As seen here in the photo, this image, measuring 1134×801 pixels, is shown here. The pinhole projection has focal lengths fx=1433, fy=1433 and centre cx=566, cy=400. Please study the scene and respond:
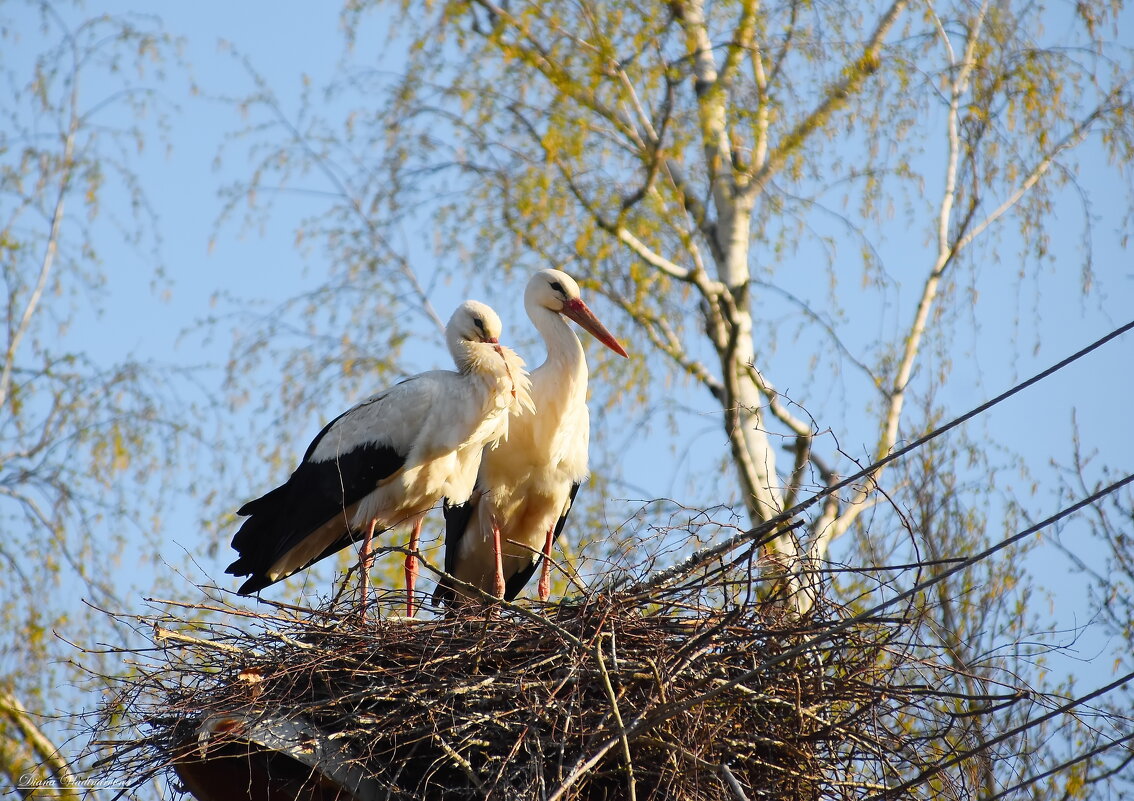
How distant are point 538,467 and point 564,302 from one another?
2.59ft

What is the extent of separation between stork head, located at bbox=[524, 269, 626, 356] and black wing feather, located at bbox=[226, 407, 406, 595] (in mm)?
1149

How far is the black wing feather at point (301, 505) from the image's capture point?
5699 millimetres

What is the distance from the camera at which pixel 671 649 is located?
4023 millimetres

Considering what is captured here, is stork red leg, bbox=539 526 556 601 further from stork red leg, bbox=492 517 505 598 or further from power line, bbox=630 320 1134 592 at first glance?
power line, bbox=630 320 1134 592

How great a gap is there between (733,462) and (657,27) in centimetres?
262

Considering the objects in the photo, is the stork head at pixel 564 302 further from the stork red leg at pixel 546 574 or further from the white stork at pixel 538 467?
the stork red leg at pixel 546 574

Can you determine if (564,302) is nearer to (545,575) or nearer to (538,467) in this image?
(538,467)

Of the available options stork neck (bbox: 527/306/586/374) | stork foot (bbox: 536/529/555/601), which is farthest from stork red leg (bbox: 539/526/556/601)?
stork neck (bbox: 527/306/586/374)

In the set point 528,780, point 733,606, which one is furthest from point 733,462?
point 528,780

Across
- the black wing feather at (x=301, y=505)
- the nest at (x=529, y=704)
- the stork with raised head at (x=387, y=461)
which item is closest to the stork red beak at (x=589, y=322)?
the stork with raised head at (x=387, y=461)

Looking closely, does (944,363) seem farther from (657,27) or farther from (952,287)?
(657,27)

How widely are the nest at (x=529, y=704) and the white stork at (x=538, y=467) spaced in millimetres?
1847

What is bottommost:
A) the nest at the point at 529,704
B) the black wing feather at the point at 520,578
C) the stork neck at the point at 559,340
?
the nest at the point at 529,704

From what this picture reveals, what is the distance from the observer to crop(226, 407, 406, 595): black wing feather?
224 inches
